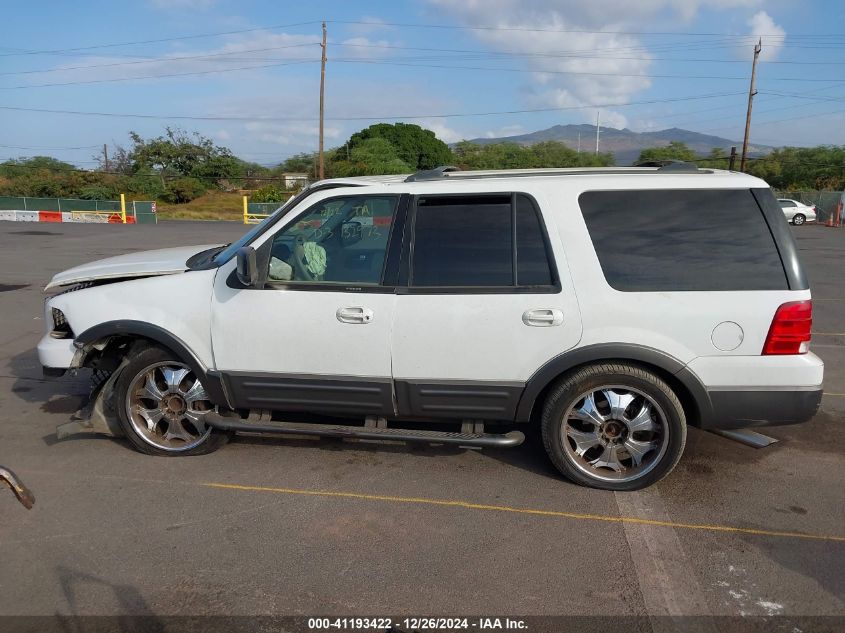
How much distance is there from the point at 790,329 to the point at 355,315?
8.07 feet

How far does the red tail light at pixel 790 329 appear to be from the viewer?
11.8 ft

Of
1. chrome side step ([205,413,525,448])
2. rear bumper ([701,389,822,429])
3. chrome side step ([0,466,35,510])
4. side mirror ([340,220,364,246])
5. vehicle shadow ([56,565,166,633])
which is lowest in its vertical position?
vehicle shadow ([56,565,166,633])

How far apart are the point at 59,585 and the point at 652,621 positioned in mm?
2710

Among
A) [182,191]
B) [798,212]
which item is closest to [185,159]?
[182,191]

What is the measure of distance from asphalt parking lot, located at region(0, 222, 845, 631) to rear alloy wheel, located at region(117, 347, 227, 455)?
0.42ft

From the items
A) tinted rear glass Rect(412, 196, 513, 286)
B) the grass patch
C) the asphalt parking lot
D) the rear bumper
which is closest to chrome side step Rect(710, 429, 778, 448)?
the asphalt parking lot

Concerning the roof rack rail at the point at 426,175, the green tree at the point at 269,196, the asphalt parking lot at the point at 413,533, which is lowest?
the asphalt parking lot at the point at 413,533

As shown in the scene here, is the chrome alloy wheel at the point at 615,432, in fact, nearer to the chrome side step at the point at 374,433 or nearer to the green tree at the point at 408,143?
the chrome side step at the point at 374,433

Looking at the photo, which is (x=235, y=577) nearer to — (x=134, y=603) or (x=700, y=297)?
(x=134, y=603)

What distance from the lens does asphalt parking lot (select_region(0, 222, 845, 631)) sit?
9.77 ft

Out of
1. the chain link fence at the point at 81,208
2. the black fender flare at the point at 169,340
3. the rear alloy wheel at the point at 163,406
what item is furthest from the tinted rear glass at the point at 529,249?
the chain link fence at the point at 81,208

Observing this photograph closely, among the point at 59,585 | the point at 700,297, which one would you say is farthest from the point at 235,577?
the point at 700,297

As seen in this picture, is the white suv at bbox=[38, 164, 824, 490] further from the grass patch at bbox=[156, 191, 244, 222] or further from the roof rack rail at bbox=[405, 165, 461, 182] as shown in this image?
the grass patch at bbox=[156, 191, 244, 222]

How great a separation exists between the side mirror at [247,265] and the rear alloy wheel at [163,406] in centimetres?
83
